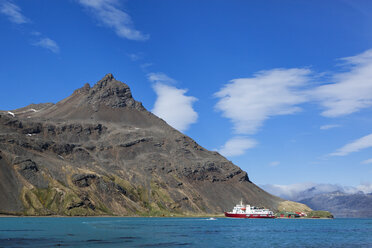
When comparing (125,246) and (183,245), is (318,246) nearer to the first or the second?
(183,245)

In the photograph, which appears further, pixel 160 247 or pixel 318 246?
pixel 318 246

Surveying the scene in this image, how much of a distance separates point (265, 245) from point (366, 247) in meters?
23.7

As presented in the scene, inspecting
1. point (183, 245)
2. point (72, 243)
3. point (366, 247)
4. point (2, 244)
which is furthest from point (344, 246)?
point (2, 244)

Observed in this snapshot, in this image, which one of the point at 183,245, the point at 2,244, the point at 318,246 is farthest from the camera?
the point at 318,246

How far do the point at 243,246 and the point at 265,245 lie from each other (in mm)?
6631

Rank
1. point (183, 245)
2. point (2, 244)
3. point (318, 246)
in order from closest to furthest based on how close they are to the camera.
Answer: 1. point (2, 244)
2. point (183, 245)
3. point (318, 246)

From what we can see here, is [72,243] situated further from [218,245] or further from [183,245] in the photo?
[218,245]

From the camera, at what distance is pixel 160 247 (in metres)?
94.4

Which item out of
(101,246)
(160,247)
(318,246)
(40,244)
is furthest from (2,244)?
(318,246)

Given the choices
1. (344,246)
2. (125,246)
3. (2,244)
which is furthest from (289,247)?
(2,244)

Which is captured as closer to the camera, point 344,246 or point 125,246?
point 125,246

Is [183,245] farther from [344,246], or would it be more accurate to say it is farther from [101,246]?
[344,246]

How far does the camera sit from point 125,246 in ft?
306

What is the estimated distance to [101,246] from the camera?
92.2 metres
